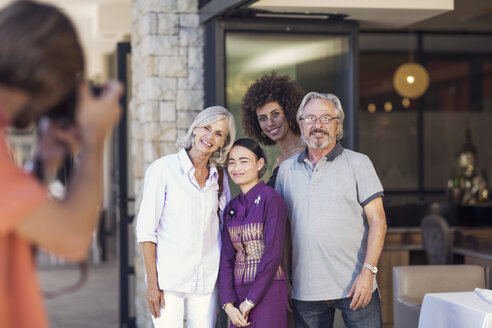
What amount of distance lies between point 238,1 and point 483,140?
22.0ft

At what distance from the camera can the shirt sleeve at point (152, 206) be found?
10.9 feet

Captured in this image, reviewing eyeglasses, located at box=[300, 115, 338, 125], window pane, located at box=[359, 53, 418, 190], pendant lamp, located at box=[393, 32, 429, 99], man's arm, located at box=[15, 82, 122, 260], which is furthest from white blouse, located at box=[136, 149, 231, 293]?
window pane, located at box=[359, 53, 418, 190]

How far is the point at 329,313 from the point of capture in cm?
337

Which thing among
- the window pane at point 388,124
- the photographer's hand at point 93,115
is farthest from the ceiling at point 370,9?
the window pane at point 388,124

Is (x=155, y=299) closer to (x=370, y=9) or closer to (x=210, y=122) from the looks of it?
(x=210, y=122)

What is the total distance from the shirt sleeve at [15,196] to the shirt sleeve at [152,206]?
79.5 inches

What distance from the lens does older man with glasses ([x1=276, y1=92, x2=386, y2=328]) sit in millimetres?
Answer: 3266

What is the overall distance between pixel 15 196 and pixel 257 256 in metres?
2.04

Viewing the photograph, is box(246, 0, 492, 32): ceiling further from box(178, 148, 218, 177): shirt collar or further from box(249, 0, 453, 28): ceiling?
box(178, 148, 218, 177): shirt collar

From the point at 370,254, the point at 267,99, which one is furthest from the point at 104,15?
the point at 370,254

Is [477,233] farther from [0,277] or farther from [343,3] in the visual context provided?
[0,277]

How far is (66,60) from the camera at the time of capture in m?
1.36

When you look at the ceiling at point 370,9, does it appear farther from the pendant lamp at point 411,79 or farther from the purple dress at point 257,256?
the pendant lamp at point 411,79

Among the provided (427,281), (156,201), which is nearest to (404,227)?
(427,281)
